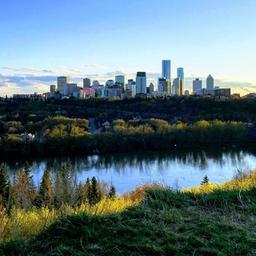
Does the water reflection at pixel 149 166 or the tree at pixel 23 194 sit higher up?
the tree at pixel 23 194

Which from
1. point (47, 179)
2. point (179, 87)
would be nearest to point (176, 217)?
point (47, 179)

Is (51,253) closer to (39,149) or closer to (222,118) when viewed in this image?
(39,149)

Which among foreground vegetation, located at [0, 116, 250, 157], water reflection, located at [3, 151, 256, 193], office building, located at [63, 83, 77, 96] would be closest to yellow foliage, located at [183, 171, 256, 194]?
water reflection, located at [3, 151, 256, 193]

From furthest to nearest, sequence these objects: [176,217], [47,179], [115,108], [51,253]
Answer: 1. [115,108]
2. [47,179]
3. [176,217]
4. [51,253]

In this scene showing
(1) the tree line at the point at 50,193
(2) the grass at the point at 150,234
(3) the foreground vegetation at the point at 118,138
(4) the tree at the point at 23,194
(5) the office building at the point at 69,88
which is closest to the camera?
(2) the grass at the point at 150,234

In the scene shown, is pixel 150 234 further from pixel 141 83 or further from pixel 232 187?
pixel 141 83

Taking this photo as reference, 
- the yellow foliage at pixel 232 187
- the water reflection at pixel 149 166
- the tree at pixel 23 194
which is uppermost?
the yellow foliage at pixel 232 187

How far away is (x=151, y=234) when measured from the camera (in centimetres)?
305

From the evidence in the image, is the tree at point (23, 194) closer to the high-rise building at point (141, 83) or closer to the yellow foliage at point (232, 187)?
the yellow foliage at point (232, 187)

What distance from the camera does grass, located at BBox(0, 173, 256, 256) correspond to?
282 cm

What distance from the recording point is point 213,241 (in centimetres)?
295

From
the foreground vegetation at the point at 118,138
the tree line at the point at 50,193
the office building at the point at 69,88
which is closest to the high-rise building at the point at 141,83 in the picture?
the office building at the point at 69,88

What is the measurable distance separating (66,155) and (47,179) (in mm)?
25584

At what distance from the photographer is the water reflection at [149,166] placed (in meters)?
30.9
